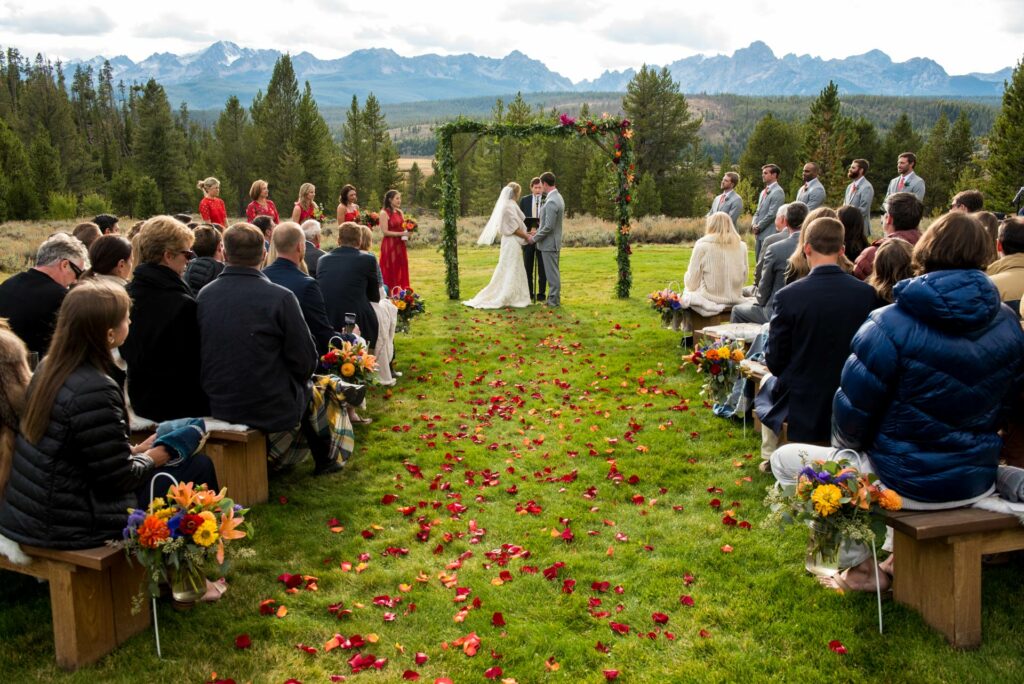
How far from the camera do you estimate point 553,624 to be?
4.28m

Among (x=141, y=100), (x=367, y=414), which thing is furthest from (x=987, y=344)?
(x=141, y=100)

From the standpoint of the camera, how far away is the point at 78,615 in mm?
3854

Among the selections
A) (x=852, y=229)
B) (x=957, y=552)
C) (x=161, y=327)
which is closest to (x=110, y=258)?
(x=161, y=327)

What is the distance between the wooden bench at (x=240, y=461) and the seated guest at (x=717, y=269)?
6.10m

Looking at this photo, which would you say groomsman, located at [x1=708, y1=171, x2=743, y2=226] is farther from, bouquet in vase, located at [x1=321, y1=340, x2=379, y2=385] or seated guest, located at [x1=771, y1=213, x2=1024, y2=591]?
seated guest, located at [x1=771, y1=213, x2=1024, y2=591]

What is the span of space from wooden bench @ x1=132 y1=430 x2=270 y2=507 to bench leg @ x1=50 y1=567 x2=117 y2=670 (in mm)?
1676

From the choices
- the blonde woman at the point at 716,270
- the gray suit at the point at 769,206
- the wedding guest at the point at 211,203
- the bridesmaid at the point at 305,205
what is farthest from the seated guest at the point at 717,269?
the wedding guest at the point at 211,203

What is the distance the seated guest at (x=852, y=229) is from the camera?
6684 millimetres

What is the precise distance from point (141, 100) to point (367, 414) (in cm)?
6428

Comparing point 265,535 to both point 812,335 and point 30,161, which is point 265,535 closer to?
point 812,335

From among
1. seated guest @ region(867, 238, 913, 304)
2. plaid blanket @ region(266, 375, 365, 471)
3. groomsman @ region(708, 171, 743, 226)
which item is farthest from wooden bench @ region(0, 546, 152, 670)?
groomsman @ region(708, 171, 743, 226)

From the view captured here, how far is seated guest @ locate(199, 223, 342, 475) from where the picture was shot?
219 inches

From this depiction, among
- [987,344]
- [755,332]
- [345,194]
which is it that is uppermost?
[345,194]

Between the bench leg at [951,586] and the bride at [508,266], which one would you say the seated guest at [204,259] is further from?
the bride at [508,266]
